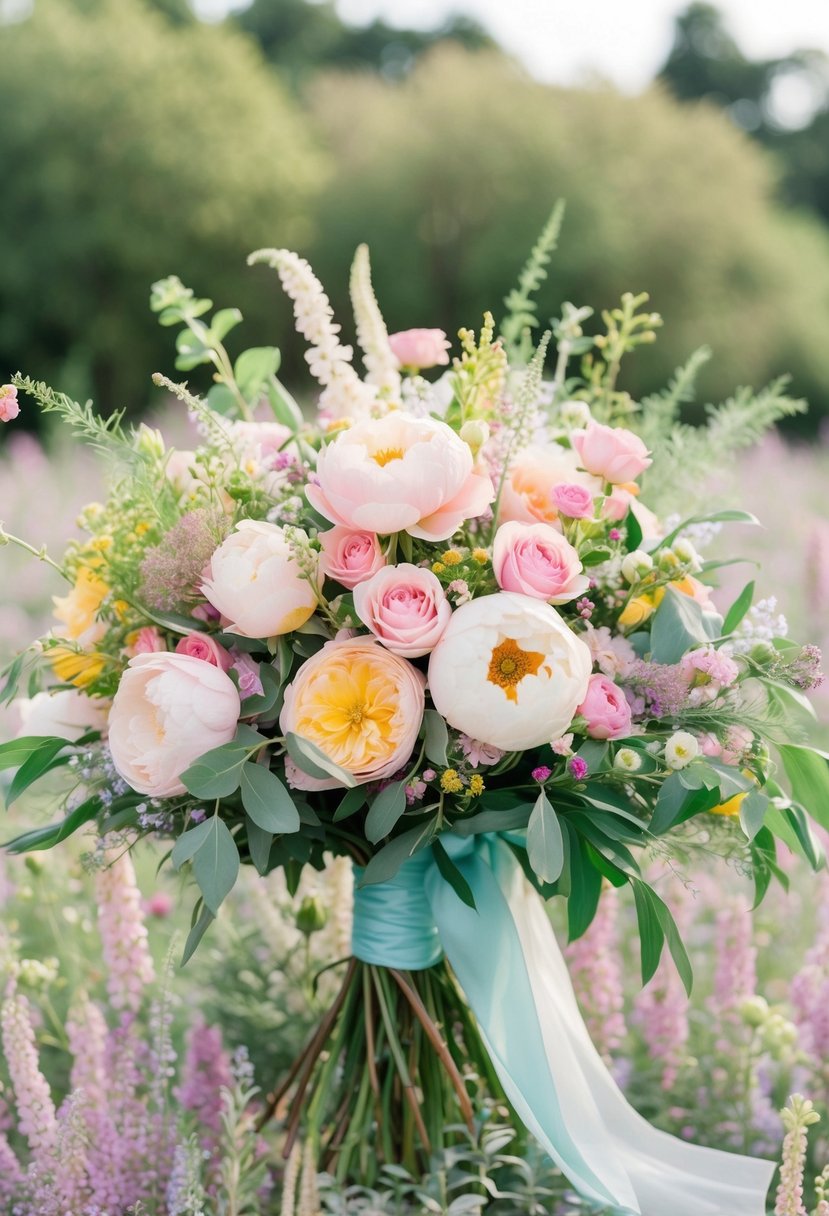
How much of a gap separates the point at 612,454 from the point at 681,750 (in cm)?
28

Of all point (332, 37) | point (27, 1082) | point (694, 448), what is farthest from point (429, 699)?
point (332, 37)

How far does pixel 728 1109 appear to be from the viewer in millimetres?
1446

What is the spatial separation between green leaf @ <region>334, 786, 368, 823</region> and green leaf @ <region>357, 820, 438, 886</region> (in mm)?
48

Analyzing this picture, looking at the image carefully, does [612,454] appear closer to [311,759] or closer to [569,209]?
[311,759]

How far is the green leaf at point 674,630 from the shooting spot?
0.94 m

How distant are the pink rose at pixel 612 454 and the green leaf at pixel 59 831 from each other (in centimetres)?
55

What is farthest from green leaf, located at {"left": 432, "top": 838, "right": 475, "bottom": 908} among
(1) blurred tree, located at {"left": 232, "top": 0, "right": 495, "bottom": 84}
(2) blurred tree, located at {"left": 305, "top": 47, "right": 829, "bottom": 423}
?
(1) blurred tree, located at {"left": 232, "top": 0, "right": 495, "bottom": 84}

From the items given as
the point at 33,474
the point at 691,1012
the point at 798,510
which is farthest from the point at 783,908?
the point at 33,474

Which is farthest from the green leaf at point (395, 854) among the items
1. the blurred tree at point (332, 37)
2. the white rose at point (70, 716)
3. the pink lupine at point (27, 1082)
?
Result: the blurred tree at point (332, 37)

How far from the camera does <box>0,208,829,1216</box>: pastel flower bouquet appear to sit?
863 mm

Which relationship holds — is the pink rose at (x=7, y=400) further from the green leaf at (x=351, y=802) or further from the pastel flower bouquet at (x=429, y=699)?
the green leaf at (x=351, y=802)

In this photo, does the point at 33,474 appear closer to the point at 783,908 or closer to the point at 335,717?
the point at 783,908

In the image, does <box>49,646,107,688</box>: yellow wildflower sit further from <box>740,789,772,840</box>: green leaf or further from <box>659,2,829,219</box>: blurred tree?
<box>659,2,829,219</box>: blurred tree

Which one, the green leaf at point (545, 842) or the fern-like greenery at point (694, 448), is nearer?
the green leaf at point (545, 842)
